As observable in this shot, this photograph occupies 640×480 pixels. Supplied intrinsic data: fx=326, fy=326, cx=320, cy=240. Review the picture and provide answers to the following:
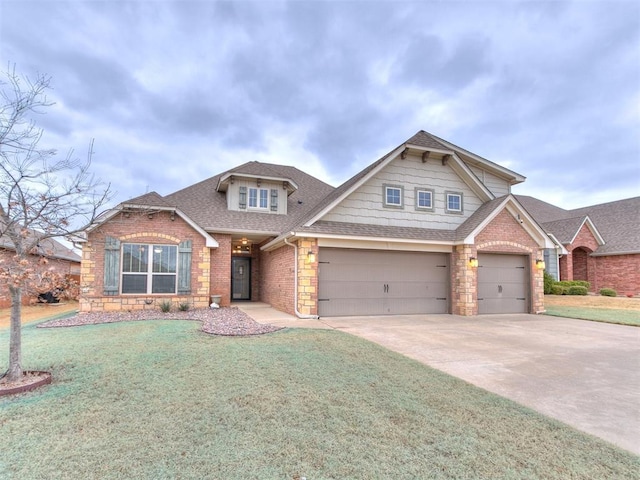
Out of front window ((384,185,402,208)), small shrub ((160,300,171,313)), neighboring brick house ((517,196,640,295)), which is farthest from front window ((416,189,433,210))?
neighboring brick house ((517,196,640,295))

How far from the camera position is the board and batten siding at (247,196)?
14.2m

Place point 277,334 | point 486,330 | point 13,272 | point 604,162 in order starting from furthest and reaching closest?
point 604,162, point 486,330, point 277,334, point 13,272

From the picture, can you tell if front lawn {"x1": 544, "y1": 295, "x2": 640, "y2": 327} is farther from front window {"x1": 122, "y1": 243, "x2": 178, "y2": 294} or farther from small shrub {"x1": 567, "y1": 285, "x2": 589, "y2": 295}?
front window {"x1": 122, "y1": 243, "x2": 178, "y2": 294}

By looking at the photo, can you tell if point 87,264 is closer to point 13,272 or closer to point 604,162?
point 13,272

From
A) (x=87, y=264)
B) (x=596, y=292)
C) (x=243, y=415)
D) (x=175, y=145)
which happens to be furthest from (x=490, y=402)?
(x=175, y=145)

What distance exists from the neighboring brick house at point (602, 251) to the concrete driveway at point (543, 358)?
1079cm

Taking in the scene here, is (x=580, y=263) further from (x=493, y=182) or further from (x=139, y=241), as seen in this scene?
(x=139, y=241)

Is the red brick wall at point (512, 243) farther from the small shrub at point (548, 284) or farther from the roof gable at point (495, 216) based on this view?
the small shrub at point (548, 284)

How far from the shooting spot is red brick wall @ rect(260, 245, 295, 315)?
11.3m

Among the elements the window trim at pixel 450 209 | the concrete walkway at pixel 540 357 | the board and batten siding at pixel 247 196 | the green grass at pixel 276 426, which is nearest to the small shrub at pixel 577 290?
the concrete walkway at pixel 540 357

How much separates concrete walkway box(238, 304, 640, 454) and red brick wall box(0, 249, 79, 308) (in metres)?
5.37

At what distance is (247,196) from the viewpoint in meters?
14.4

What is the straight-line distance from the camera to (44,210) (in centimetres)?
451

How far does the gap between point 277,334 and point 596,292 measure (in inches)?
837
